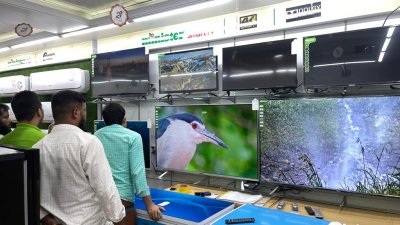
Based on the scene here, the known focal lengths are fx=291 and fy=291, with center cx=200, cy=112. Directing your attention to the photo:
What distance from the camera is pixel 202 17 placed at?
11.3 ft

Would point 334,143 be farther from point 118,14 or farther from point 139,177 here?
point 118,14

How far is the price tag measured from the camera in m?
2.91

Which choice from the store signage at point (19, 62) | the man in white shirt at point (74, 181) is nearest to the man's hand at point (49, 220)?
the man in white shirt at point (74, 181)

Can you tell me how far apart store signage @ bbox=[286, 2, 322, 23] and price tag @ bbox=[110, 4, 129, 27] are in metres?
1.65

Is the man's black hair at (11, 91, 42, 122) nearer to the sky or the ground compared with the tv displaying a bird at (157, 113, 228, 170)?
nearer to the sky

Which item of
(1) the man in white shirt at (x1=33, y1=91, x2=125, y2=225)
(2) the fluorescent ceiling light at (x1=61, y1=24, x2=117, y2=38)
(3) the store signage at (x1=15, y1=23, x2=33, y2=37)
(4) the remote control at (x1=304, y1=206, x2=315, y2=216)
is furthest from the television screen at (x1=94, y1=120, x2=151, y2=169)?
(1) the man in white shirt at (x1=33, y1=91, x2=125, y2=225)

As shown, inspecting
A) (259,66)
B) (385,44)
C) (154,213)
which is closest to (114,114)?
(154,213)

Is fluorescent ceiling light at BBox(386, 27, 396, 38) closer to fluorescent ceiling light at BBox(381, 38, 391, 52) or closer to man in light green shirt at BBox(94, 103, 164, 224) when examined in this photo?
fluorescent ceiling light at BBox(381, 38, 391, 52)

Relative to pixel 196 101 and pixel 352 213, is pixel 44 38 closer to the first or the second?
pixel 196 101

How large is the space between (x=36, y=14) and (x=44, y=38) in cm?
113

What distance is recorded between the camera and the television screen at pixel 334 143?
2.30 metres

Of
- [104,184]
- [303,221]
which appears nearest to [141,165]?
[104,184]

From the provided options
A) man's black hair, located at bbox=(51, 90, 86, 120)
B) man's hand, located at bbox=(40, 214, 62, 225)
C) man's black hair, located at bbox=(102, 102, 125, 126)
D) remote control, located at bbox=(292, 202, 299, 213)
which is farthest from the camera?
remote control, located at bbox=(292, 202, 299, 213)

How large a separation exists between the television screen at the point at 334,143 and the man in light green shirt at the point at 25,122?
1.93m
